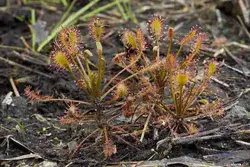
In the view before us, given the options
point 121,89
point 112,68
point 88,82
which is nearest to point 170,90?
point 121,89

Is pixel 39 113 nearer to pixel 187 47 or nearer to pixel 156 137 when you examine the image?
pixel 156 137

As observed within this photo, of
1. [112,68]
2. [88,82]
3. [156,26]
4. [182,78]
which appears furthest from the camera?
[112,68]

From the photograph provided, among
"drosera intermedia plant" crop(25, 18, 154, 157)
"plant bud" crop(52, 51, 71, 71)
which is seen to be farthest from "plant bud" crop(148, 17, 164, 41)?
"plant bud" crop(52, 51, 71, 71)

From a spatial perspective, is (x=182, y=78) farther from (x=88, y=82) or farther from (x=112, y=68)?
(x=112, y=68)

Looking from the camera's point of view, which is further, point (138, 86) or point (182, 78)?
point (138, 86)

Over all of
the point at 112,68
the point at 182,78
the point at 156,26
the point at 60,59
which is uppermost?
the point at 156,26

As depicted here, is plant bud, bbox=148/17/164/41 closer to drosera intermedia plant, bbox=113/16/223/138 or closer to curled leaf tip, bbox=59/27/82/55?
drosera intermedia plant, bbox=113/16/223/138

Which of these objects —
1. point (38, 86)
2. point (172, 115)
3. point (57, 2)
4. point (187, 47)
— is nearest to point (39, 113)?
point (38, 86)

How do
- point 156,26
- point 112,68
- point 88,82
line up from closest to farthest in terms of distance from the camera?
point 88,82
point 156,26
point 112,68

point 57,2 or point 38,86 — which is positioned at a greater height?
point 57,2
